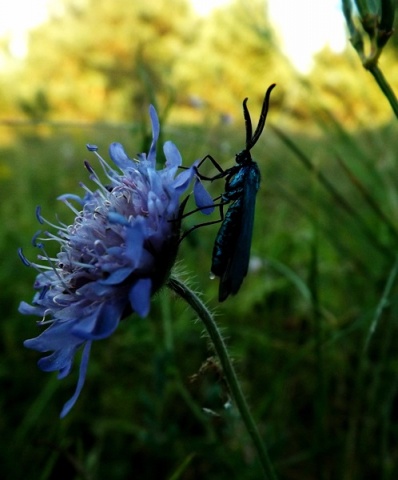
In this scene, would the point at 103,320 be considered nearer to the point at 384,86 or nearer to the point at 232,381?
the point at 232,381

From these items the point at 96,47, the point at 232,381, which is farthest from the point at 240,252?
the point at 96,47

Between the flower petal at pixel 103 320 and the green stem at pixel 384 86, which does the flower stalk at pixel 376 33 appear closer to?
the green stem at pixel 384 86

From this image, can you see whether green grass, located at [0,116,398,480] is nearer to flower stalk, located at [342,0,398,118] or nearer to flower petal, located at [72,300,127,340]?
flower petal, located at [72,300,127,340]

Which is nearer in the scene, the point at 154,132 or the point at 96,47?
the point at 154,132

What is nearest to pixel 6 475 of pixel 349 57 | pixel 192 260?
pixel 192 260

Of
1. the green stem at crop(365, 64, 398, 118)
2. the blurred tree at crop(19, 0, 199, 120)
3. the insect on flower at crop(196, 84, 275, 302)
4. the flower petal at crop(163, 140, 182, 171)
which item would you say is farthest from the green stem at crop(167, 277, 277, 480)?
the blurred tree at crop(19, 0, 199, 120)

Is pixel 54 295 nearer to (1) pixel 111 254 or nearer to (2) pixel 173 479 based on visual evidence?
(1) pixel 111 254
